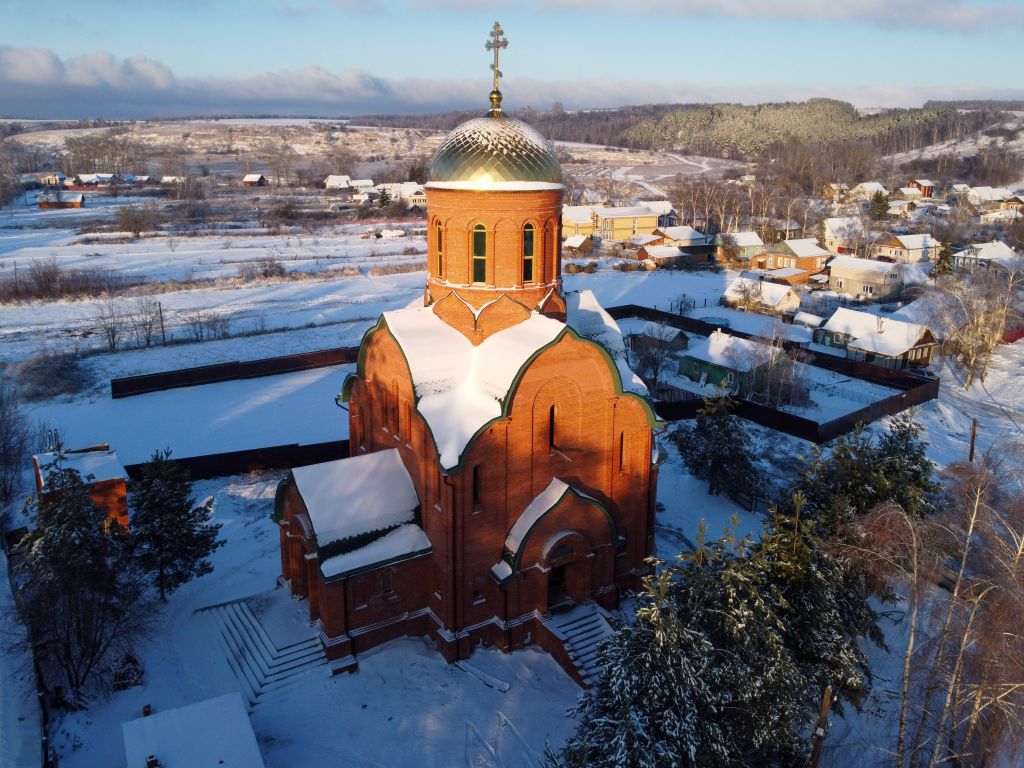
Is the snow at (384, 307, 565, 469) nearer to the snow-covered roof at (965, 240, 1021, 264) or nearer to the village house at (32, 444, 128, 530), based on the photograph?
the village house at (32, 444, 128, 530)

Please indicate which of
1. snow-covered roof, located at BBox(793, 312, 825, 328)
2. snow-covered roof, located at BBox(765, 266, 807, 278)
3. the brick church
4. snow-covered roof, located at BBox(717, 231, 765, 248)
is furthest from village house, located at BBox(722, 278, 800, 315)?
the brick church

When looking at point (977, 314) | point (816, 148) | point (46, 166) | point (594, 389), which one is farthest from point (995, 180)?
point (46, 166)

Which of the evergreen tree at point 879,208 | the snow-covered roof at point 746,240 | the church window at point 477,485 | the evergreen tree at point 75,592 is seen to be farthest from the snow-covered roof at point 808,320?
the evergreen tree at point 879,208

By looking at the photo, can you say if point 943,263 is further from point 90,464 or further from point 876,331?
point 90,464

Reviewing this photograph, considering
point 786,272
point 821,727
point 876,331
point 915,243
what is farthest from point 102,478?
point 915,243

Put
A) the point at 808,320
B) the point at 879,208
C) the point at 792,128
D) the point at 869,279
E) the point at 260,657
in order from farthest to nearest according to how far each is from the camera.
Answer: the point at 792,128, the point at 879,208, the point at 869,279, the point at 808,320, the point at 260,657

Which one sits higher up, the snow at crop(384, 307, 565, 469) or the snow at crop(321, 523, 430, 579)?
the snow at crop(384, 307, 565, 469)

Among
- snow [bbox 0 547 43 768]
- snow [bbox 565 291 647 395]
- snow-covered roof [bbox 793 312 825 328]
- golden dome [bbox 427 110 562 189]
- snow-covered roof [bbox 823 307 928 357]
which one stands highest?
golden dome [bbox 427 110 562 189]
